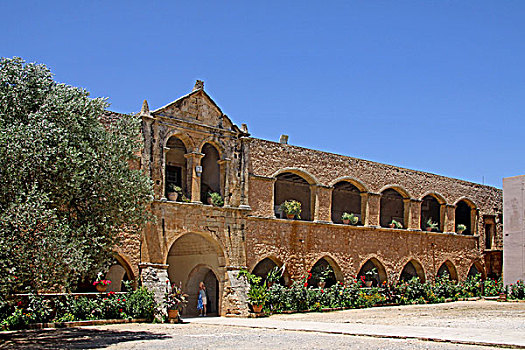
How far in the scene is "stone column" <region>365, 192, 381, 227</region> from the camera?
24.0 m

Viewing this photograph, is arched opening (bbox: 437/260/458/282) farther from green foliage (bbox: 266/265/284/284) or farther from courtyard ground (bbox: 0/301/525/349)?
green foliage (bbox: 266/265/284/284)

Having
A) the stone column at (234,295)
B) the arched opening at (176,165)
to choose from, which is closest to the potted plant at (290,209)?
the stone column at (234,295)

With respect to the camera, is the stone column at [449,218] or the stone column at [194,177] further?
the stone column at [449,218]

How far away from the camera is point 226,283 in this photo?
19188 millimetres

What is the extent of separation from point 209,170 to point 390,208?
1085 cm

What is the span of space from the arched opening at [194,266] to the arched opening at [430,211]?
36.8ft

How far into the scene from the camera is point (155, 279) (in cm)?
1731

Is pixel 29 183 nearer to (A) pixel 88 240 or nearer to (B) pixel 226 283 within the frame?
(A) pixel 88 240

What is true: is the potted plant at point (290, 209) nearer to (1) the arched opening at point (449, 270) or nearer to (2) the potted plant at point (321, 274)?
(2) the potted plant at point (321, 274)

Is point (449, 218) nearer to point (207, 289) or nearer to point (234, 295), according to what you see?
point (207, 289)

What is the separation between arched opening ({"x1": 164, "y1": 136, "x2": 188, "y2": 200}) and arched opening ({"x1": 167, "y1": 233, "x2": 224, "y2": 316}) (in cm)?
196

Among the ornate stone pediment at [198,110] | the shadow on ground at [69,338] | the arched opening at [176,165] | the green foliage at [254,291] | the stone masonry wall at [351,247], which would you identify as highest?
the ornate stone pediment at [198,110]

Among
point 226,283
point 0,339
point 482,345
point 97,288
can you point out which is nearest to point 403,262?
point 226,283

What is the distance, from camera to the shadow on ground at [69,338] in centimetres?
1100
